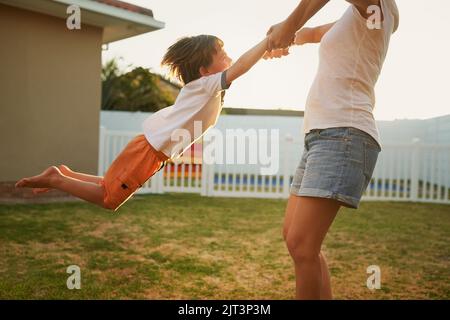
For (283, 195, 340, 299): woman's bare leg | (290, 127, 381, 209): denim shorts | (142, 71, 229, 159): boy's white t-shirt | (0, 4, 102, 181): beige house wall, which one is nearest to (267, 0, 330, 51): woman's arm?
(142, 71, 229, 159): boy's white t-shirt

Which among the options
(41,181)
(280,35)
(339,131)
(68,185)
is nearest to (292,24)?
(280,35)

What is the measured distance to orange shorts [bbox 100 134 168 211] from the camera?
2.54 m

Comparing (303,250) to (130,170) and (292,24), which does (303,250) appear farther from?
(130,170)

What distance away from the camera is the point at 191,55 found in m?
2.51

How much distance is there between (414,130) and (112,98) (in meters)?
11.7

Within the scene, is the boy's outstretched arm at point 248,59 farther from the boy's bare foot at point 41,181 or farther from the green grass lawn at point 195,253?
the green grass lawn at point 195,253

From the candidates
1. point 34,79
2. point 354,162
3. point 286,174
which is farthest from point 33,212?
point 354,162

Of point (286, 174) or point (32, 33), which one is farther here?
point (286, 174)

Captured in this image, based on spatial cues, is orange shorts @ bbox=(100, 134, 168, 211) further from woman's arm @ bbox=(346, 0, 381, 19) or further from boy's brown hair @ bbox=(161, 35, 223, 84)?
woman's arm @ bbox=(346, 0, 381, 19)

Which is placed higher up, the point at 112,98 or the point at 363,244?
the point at 112,98

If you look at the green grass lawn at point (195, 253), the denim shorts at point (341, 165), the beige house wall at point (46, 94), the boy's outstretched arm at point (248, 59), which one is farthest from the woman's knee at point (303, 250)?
the beige house wall at point (46, 94)

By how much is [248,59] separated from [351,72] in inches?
22.1

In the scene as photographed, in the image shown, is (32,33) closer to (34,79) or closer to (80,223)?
(34,79)
